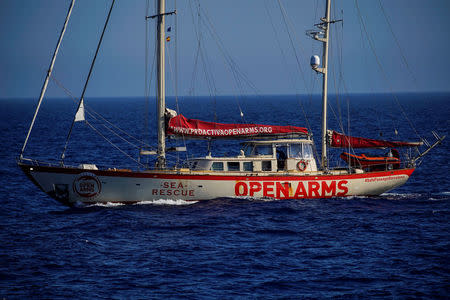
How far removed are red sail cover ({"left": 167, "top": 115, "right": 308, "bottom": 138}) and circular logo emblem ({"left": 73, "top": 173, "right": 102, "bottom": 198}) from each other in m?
5.62

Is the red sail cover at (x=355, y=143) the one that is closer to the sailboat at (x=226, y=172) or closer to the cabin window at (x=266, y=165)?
the sailboat at (x=226, y=172)

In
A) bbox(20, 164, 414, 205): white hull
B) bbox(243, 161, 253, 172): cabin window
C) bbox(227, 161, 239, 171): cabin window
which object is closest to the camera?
bbox(20, 164, 414, 205): white hull

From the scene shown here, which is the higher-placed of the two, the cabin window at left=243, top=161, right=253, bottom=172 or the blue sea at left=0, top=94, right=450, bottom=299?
the cabin window at left=243, top=161, right=253, bottom=172

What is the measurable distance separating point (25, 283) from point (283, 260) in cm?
1092

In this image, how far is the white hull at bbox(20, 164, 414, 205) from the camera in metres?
33.8

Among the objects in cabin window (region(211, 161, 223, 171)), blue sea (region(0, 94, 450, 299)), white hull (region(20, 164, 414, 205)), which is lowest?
blue sea (region(0, 94, 450, 299))

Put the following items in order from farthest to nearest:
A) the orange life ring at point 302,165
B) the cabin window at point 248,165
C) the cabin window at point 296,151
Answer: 1. the cabin window at point 296,151
2. the orange life ring at point 302,165
3. the cabin window at point 248,165

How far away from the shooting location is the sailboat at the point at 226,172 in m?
33.9

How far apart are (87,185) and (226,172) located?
8.54 meters

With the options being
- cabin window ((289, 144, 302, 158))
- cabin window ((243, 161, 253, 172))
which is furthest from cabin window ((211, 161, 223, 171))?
cabin window ((289, 144, 302, 158))

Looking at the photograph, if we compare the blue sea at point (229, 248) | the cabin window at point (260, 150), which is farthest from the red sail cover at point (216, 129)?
the blue sea at point (229, 248)

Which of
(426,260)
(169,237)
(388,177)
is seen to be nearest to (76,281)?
(169,237)

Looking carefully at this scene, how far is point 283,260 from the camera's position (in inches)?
991

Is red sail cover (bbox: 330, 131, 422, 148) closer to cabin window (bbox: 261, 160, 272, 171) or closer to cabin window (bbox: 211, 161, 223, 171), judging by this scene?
cabin window (bbox: 261, 160, 272, 171)
